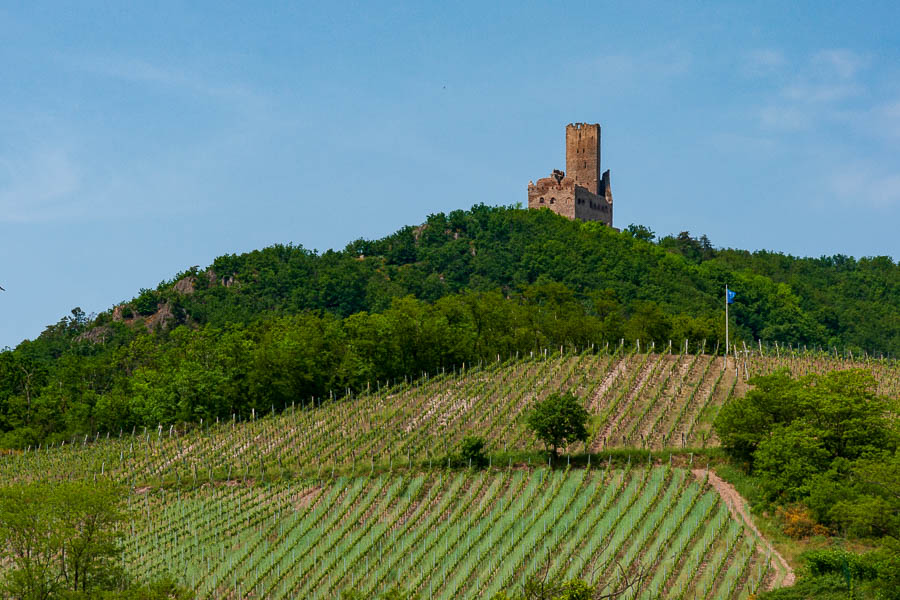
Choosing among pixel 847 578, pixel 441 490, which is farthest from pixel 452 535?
pixel 847 578

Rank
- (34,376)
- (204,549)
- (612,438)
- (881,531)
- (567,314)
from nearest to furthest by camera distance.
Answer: (881,531) → (204,549) → (612,438) → (567,314) → (34,376)

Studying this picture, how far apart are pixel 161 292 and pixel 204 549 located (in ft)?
236

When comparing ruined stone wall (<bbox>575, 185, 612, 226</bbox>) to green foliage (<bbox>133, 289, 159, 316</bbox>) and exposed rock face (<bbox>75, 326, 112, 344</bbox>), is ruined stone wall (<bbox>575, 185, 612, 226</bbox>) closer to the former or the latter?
green foliage (<bbox>133, 289, 159, 316</bbox>)

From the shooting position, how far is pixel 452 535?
4606 centimetres

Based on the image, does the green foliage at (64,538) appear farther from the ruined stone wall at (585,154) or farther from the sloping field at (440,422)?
the ruined stone wall at (585,154)

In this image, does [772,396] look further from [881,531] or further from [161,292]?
[161,292]

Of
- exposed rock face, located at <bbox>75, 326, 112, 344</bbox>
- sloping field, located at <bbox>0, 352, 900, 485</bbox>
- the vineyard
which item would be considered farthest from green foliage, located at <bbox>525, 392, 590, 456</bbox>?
exposed rock face, located at <bbox>75, 326, 112, 344</bbox>

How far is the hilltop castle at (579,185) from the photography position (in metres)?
129

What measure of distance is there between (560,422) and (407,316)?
2276cm

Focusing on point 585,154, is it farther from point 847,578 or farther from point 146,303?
point 847,578

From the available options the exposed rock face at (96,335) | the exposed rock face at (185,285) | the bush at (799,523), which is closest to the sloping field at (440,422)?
the bush at (799,523)

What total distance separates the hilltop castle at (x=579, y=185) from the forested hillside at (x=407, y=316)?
408 centimetres

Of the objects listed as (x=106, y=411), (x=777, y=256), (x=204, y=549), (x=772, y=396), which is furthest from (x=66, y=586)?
(x=777, y=256)

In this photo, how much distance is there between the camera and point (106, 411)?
245 feet
